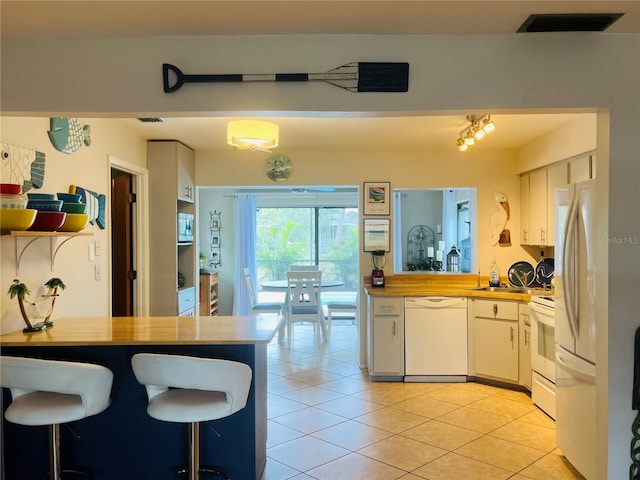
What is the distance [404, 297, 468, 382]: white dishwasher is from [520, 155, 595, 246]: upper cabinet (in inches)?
36.5

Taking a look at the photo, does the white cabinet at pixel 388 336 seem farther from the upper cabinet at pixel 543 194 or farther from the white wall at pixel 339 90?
the white wall at pixel 339 90

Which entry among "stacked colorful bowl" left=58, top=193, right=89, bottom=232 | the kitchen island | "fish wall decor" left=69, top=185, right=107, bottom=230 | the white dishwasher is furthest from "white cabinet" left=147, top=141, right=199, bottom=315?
the white dishwasher

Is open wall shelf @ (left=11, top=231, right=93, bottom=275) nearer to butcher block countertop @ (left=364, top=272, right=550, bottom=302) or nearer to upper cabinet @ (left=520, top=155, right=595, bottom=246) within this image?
butcher block countertop @ (left=364, top=272, right=550, bottom=302)

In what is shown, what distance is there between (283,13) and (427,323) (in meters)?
3.39

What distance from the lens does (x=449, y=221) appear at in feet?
25.4

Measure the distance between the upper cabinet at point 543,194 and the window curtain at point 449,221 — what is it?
272 cm

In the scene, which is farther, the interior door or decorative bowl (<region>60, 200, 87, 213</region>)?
the interior door

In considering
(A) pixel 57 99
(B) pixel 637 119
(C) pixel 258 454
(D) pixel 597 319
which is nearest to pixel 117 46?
(A) pixel 57 99

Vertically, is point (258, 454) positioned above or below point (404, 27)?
below

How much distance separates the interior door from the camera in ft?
14.7

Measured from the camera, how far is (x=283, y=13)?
197cm

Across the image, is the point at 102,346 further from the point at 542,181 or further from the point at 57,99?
the point at 542,181

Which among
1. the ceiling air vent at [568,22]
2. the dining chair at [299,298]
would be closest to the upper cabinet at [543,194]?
the ceiling air vent at [568,22]

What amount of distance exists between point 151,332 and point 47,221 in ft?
2.71
